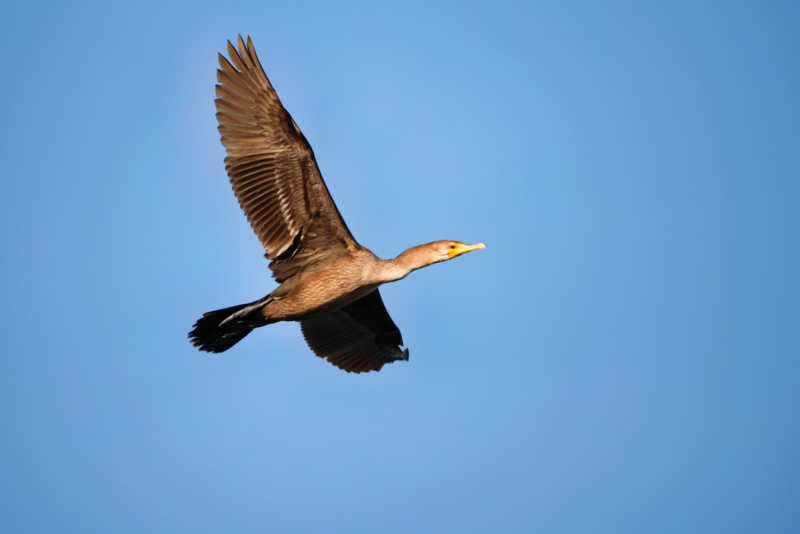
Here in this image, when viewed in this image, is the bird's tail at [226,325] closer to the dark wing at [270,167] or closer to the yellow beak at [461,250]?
the dark wing at [270,167]

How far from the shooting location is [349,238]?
8.09 m

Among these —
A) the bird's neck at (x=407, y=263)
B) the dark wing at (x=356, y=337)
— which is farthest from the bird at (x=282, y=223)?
the dark wing at (x=356, y=337)

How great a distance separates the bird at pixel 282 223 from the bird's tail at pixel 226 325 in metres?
0.01

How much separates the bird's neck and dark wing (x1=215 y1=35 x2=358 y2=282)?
0.58 meters

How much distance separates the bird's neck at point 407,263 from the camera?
7.81m

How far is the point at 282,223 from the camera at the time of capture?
814cm

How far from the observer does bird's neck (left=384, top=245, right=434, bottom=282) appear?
781cm

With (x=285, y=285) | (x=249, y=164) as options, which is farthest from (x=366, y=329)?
(x=249, y=164)

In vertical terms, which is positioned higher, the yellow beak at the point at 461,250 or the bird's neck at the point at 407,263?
the yellow beak at the point at 461,250

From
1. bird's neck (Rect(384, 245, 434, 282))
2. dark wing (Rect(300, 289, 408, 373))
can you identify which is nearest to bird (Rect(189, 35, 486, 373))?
bird's neck (Rect(384, 245, 434, 282))

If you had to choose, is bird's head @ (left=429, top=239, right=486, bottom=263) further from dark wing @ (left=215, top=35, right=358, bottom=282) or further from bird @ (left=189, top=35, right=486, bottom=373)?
dark wing @ (left=215, top=35, right=358, bottom=282)

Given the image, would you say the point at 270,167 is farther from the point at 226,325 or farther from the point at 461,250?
the point at 461,250

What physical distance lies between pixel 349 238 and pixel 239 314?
5.04 ft

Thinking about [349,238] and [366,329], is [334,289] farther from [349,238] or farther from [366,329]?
[366,329]
